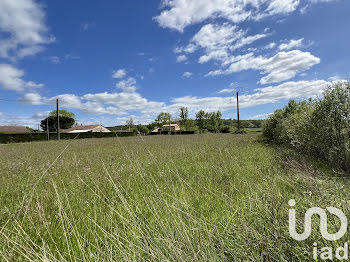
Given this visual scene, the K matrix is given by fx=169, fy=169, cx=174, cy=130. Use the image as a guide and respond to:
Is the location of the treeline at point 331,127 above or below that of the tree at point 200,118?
below

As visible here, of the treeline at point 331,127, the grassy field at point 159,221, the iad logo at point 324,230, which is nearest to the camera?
the iad logo at point 324,230

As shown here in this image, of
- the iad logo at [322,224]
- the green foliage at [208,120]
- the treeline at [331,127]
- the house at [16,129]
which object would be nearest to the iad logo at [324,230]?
the iad logo at [322,224]

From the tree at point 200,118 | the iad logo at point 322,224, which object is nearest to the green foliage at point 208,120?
the tree at point 200,118

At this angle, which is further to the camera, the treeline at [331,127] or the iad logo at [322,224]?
the treeline at [331,127]

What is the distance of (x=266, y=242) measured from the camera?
1.46 metres

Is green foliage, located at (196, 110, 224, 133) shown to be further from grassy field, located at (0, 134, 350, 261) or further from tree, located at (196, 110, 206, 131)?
grassy field, located at (0, 134, 350, 261)

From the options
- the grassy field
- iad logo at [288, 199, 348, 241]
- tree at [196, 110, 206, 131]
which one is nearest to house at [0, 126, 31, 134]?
tree at [196, 110, 206, 131]

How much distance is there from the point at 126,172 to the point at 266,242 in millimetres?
3763

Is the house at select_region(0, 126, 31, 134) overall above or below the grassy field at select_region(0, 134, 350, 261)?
above

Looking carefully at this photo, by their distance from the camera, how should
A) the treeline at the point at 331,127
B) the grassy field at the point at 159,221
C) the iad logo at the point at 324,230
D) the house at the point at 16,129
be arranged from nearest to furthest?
the iad logo at the point at 324,230, the grassy field at the point at 159,221, the treeline at the point at 331,127, the house at the point at 16,129

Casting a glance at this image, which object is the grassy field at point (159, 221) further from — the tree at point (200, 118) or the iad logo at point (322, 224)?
the tree at point (200, 118)

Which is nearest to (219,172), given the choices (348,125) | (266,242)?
A: (266,242)

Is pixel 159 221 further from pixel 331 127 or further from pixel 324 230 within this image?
pixel 331 127

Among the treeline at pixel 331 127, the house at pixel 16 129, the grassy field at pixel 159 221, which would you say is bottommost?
the grassy field at pixel 159 221
